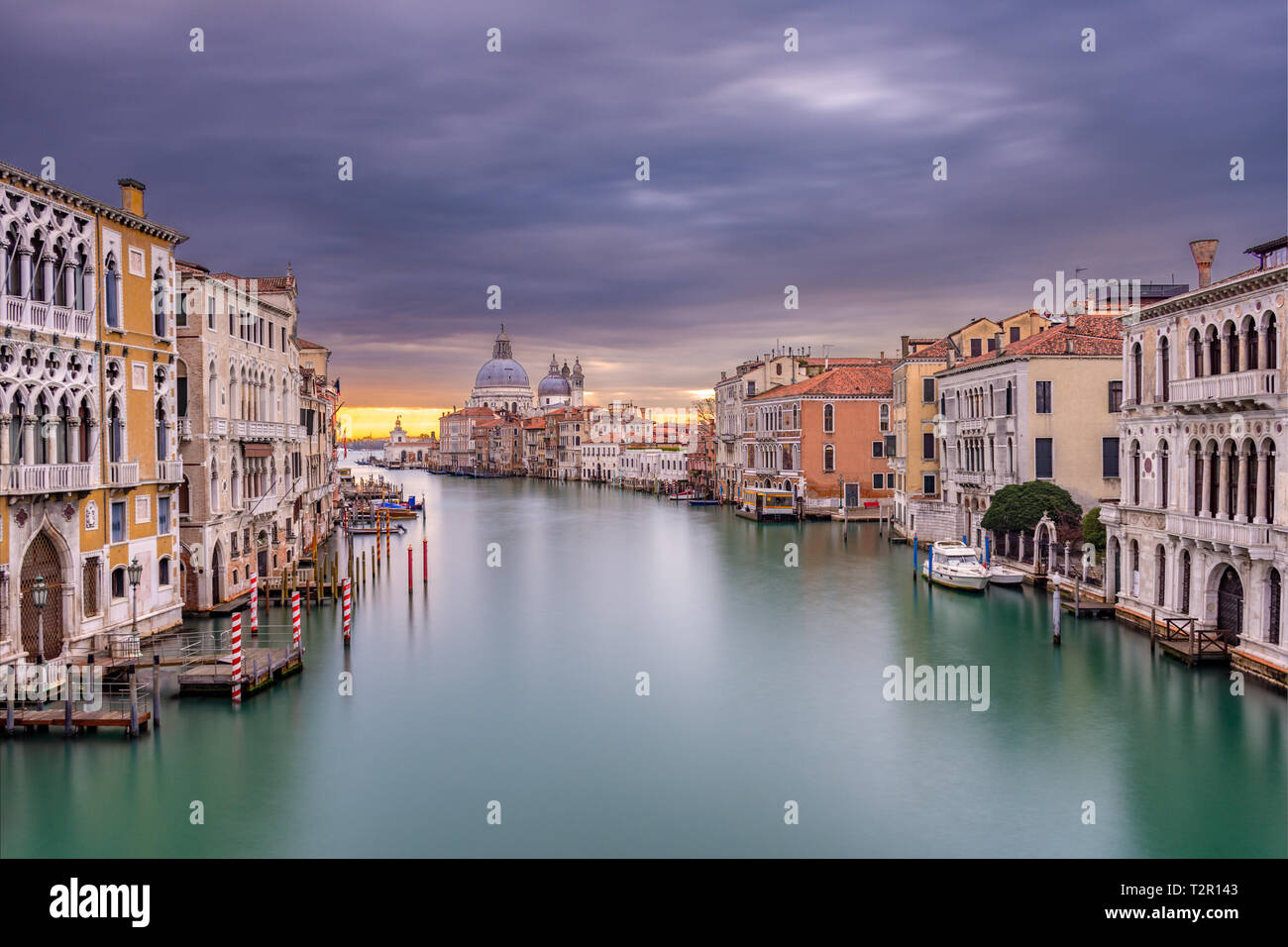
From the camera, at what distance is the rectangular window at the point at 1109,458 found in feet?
90.0

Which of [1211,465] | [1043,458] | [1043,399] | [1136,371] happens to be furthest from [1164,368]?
[1043,458]

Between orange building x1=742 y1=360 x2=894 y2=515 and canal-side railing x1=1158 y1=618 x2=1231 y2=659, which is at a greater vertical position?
orange building x1=742 y1=360 x2=894 y2=515

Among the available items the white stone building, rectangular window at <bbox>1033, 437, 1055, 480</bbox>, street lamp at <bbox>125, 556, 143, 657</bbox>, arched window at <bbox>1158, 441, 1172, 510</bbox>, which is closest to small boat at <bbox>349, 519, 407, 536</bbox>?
street lamp at <bbox>125, 556, 143, 657</bbox>

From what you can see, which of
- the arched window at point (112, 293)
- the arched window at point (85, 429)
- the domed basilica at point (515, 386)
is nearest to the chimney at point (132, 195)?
the arched window at point (112, 293)

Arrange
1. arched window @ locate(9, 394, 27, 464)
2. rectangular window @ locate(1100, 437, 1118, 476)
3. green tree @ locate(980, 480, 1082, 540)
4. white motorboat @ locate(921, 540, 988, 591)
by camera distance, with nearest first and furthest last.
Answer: arched window @ locate(9, 394, 27, 464)
white motorboat @ locate(921, 540, 988, 591)
green tree @ locate(980, 480, 1082, 540)
rectangular window @ locate(1100, 437, 1118, 476)

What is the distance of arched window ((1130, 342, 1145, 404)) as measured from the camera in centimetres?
1927

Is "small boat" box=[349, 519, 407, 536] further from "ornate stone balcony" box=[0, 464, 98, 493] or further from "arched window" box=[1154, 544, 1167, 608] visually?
"arched window" box=[1154, 544, 1167, 608]

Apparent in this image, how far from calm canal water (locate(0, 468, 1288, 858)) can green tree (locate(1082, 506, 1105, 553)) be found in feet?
7.73

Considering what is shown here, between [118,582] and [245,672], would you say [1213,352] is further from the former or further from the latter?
[118,582]

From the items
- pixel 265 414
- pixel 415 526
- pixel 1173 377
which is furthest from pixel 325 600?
pixel 415 526

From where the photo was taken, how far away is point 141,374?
17703 mm
